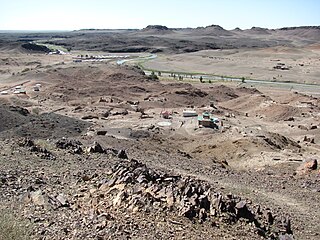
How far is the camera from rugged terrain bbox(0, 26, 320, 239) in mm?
9328

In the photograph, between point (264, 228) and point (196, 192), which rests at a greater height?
point (196, 192)

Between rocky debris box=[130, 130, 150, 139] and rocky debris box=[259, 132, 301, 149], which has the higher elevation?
rocky debris box=[130, 130, 150, 139]

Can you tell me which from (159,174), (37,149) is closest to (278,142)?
(159,174)

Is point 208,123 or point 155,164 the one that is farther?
point 208,123

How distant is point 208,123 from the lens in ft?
89.9

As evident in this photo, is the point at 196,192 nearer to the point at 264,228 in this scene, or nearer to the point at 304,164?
the point at 264,228

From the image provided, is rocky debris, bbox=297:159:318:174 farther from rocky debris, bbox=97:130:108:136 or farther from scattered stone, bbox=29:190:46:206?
scattered stone, bbox=29:190:46:206

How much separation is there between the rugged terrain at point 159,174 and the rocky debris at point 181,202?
0.03 metres

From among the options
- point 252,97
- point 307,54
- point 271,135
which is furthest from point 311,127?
point 307,54

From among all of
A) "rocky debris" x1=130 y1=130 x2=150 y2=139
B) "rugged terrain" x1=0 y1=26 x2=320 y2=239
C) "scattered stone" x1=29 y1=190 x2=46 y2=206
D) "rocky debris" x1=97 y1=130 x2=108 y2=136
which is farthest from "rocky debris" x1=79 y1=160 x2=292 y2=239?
"rocky debris" x1=130 y1=130 x2=150 y2=139

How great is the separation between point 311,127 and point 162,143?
485 inches

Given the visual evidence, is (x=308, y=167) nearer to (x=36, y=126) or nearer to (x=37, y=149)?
(x=37, y=149)

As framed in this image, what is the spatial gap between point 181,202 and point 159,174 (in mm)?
2310

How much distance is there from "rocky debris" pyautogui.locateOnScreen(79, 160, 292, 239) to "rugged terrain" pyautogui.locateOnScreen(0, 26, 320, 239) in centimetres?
3
